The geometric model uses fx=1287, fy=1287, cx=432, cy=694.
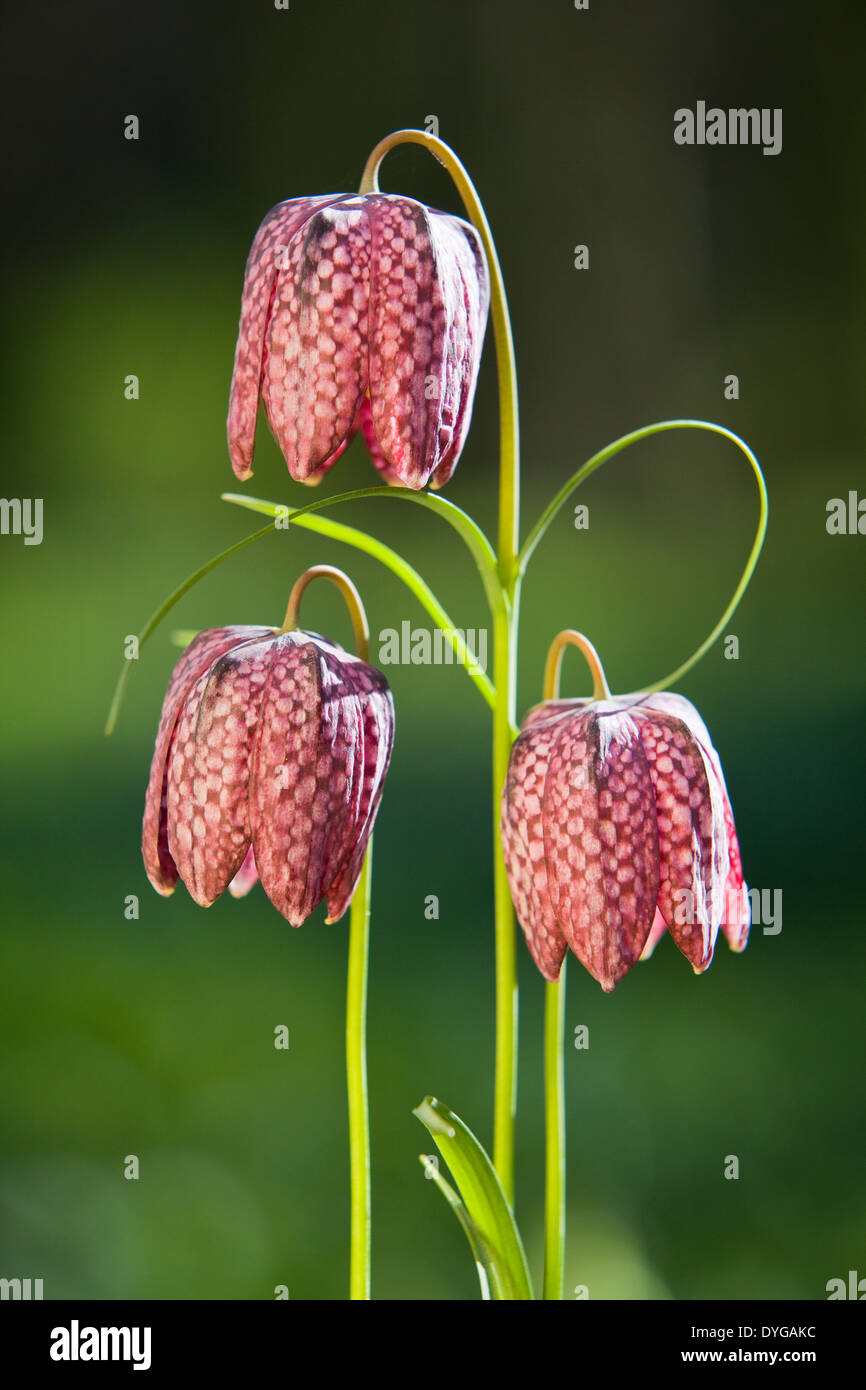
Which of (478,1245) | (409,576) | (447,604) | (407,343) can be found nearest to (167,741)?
(409,576)

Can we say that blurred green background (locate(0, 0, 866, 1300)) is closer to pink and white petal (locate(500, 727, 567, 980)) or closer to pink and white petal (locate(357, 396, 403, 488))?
pink and white petal (locate(357, 396, 403, 488))

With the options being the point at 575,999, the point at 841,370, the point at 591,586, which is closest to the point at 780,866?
the point at 575,999

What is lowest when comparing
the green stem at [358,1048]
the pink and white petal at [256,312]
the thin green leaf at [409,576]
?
the green stem at [358,1048]

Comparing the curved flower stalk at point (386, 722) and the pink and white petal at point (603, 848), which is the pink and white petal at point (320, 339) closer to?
the curved flower stalk at point (386, 722)

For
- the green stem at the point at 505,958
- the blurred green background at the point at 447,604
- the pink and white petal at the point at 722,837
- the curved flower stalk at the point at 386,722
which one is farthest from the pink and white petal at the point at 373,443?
the blurred green background at the point at 447,604

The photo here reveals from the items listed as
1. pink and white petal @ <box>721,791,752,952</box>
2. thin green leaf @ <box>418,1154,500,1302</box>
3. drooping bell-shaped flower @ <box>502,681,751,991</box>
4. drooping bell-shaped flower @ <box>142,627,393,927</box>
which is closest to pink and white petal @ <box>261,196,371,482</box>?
drooping bell-shaped flower @ <box>142,627,393,927</box>
